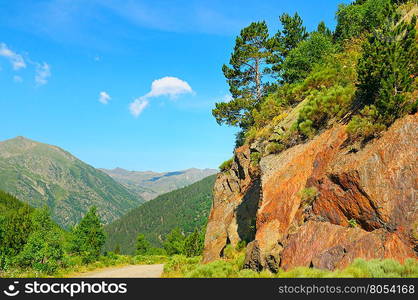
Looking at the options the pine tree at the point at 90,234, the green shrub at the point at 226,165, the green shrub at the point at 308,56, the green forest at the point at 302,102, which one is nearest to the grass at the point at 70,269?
the green forest at the point at 302,102

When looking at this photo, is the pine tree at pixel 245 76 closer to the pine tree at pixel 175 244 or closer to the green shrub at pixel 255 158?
the green shrub at pixel 255 158

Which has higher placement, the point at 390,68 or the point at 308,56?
the point at 308,56

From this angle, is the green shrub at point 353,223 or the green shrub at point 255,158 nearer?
the green shrub at point 353,223

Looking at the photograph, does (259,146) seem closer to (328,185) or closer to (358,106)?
(358,106)

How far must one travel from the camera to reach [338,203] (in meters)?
11.8

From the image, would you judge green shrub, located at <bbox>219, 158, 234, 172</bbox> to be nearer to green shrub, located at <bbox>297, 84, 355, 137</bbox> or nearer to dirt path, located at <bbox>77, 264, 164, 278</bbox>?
dirt path, located at <bbox>77, 264, 164, 278</bbox>

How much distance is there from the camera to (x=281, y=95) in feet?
87.1

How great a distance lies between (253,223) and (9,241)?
35.2 meters

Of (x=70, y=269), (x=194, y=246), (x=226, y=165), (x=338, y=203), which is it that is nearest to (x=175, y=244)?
(x=194, y=246)

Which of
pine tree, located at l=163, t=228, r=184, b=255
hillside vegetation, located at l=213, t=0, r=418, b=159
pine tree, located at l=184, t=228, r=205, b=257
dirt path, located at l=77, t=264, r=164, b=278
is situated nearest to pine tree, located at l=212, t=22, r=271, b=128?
hillside vegetation, located at l=213, t=0, r=418, b=159

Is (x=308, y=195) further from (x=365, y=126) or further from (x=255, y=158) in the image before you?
(x=255, y=158)

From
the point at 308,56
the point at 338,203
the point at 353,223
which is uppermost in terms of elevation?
the point at 308,56

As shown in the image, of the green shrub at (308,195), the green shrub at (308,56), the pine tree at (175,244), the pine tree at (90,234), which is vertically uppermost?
the green shrub at (308,56)

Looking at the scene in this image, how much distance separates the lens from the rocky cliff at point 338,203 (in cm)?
1003
